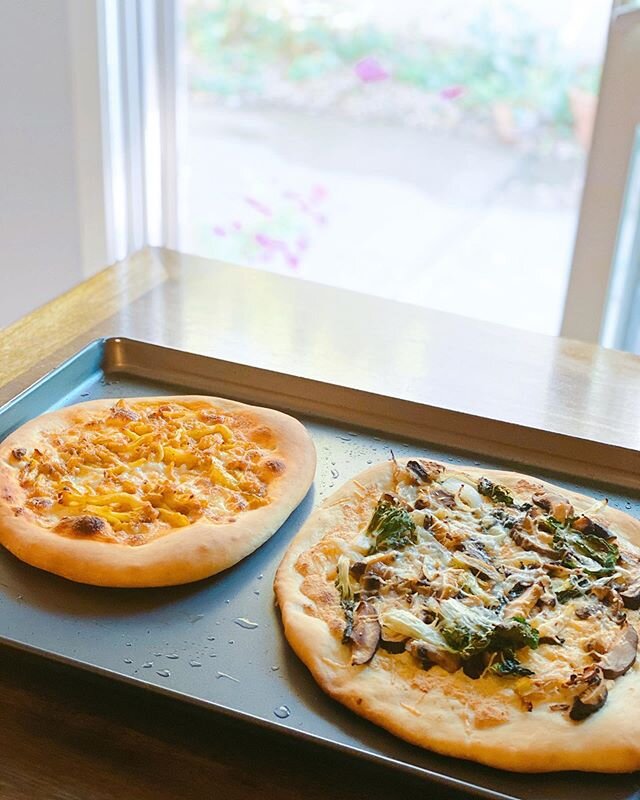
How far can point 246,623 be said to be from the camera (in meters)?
1.21

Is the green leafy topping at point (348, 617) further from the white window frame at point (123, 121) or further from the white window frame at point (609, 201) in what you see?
the white window frame at point (123, 121)

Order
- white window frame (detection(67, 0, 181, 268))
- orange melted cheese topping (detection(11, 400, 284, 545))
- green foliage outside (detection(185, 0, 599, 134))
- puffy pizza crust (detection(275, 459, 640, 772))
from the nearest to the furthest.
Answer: puffy pizza crust (detection(275, 459, 640, 772))
orange melted cheese topping (detection(11, 400, 284, 545))
white window frame (detection(67, 0, 181, 268))
green foliage outside (detection(185, 0, 599, 134))

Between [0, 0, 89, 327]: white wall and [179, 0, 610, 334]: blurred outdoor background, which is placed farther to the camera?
[179, 0, 610, 334]: blurred outdoor background

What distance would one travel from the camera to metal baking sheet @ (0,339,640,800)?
1.02 m

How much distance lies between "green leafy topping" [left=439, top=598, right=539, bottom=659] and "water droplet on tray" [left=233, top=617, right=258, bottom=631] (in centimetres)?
23

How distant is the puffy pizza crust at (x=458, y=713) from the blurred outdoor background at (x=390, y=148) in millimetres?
2362

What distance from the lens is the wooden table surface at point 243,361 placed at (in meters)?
1.04

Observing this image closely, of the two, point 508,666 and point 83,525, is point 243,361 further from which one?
point 508,666

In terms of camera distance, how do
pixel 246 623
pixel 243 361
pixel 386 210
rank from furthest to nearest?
pixel 386 210, pixel 243 361, pixel 246 623

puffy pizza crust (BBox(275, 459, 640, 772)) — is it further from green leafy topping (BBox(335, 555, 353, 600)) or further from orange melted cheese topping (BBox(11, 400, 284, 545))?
orange melted cheese topping (BBox(11, 400, 284, 545))

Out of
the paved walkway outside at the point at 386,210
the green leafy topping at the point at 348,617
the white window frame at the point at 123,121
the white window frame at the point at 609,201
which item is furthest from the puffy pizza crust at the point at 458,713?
the paved walkway outside at the point at 386,210

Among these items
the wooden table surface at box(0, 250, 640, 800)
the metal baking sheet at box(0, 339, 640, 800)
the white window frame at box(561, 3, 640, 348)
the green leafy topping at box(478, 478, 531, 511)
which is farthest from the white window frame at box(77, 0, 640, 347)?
the green leafy topping at box(478, 478, 531, 511)

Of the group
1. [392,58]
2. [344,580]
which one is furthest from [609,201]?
[344,580]

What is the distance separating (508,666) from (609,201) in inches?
70.2
